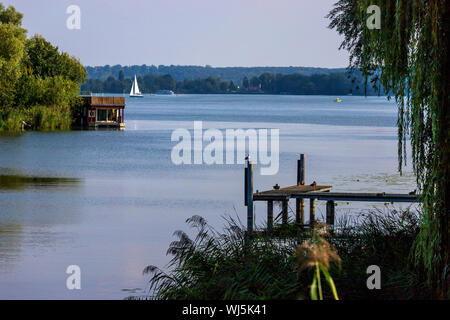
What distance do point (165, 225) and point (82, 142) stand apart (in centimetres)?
Result: 4419

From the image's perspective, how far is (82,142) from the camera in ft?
230

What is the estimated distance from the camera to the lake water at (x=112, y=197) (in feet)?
64.3

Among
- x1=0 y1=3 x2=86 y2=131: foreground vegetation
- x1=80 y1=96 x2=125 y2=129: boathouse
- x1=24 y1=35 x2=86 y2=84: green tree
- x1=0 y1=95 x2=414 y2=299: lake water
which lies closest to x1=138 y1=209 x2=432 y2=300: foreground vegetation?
x1=0 y1=95 x2=414 y2=299: lake water

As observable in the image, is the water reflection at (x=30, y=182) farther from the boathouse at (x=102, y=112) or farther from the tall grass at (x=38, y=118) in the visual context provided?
the boathouse at (x=102, y=112)

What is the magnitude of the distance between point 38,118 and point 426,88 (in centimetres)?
7604

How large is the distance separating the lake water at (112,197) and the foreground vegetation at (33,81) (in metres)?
7.85

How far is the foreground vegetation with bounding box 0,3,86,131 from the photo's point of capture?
76.4m

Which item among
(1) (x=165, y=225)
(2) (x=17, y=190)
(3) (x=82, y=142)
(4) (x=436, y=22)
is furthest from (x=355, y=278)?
(3) (x=82, y=142)

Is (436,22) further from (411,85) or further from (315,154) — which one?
(315,154)

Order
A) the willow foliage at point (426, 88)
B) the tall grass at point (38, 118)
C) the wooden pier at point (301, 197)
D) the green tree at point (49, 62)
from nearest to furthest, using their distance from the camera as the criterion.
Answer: the willow foliage at point (426, 88) → the wooden pier at point (301, 197) → the tall grass at point (38, 118) → the green tree at point (49, 62)

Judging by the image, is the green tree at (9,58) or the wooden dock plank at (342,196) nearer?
the wooden dock plank at (342,196)

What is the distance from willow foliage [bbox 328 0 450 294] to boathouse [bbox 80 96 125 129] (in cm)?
7705

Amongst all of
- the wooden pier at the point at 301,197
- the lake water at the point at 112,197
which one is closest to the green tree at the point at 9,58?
the lake water at the point at 112,197

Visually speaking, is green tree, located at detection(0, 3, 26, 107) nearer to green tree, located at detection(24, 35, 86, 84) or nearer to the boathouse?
the boathouse
